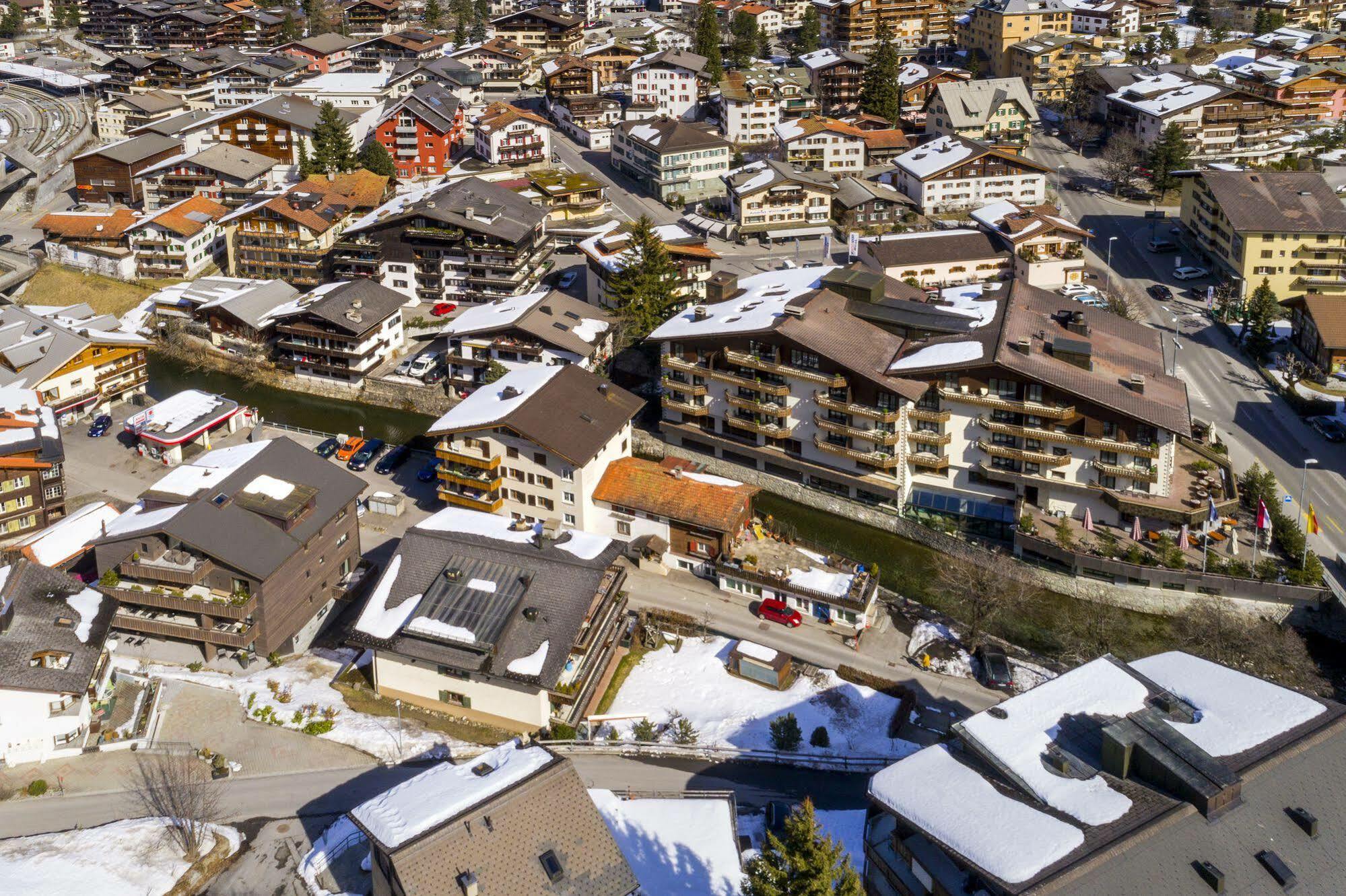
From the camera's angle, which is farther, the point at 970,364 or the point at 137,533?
the point at 970,364

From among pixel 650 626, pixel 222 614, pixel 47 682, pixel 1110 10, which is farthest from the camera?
pixel 1110 10

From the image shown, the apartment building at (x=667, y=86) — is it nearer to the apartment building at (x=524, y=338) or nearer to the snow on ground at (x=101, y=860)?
the apartment building at (x=524, y=338)

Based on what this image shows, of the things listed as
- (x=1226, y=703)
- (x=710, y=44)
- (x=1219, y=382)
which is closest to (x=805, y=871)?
(x=1226, y=703)

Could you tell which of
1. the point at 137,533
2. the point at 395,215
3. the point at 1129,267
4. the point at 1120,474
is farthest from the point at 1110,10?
the point at 137,533

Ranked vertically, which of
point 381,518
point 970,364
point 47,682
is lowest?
point 381,518

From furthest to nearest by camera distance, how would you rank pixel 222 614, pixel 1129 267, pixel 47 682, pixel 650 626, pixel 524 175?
pixel 524 175 < pixel 1129 267 < pixel 650 626 < pixel 222 614 < pixel 47 682

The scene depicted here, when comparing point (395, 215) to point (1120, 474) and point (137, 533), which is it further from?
point (1120, 474)

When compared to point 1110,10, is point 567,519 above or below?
below
